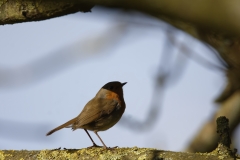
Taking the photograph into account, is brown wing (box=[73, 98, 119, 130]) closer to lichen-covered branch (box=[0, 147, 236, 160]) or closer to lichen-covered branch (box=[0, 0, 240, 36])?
lichen-covered branch (box=[0, 147, 236, 160])

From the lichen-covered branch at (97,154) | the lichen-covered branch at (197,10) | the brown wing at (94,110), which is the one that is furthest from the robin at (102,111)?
the lichen-covered branch at (197,10)

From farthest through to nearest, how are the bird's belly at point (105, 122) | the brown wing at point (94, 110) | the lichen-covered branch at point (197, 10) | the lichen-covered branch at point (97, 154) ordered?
the bird's belly at point (105, 122) → the brown wing at point (94, 110) → the lichen-covered branch at point (97, 154) → the lichen-covered branch at point (197, 10)

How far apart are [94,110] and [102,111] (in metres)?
0.13

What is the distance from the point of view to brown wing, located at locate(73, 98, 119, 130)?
4.95 metres

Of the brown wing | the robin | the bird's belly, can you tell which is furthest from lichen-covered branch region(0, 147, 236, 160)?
the bird's belly

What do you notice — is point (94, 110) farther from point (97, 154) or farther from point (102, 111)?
point (97, 154)

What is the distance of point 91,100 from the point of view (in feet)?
18.4

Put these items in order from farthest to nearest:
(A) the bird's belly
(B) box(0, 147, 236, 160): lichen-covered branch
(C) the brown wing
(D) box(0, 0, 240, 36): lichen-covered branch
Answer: (A) the bird's belly < (C) the brown wing < (B) box(0, 147, 236, 160): lichen-covered branch < (D) box(0, 0, 240, 36): lichen-covered branch

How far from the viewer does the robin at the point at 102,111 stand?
196 inches

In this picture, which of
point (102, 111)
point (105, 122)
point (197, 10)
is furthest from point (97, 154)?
point (197, 10)

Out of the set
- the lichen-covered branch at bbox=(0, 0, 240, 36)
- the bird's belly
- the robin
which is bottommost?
the lichen-covered branch at bbox=(0, 0, 240, 36)

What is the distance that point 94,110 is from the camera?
529 centimetres

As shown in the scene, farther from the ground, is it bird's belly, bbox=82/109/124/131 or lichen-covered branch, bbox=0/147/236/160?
bird's belly, bbox=82/109/124/131

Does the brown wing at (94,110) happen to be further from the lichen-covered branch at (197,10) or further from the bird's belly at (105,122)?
the lichen-covered branch at (197,10)
